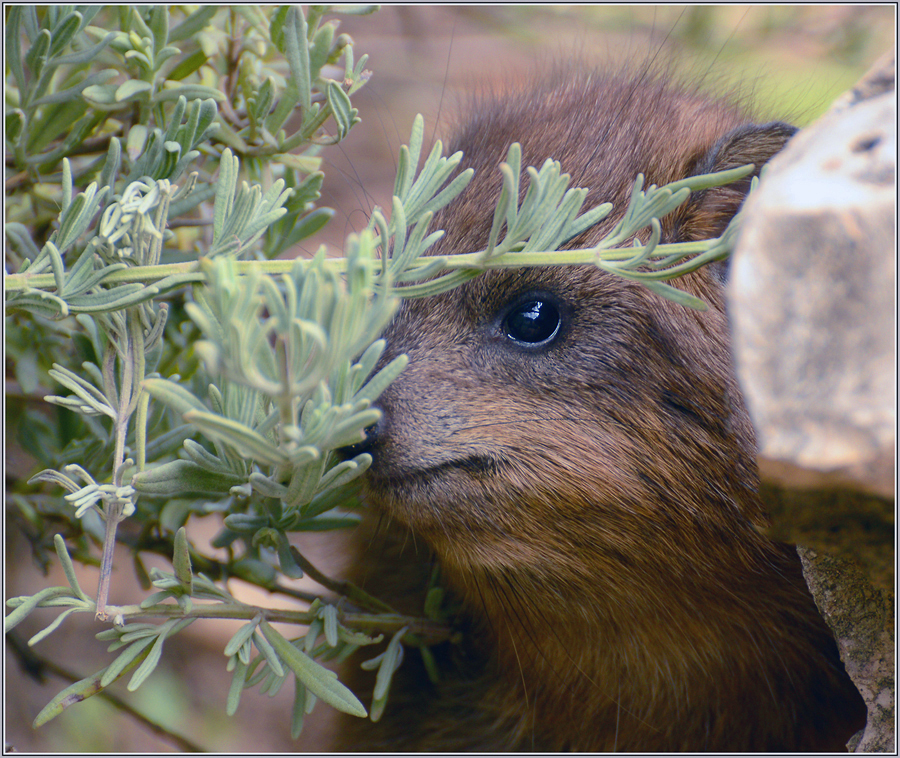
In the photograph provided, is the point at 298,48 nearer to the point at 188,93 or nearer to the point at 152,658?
the point at 188,93

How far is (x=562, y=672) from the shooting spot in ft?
4.85

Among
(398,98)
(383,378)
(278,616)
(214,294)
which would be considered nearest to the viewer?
(214,294)

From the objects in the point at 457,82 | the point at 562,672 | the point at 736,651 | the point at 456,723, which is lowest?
the point at 456,723

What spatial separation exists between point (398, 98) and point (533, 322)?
279cm

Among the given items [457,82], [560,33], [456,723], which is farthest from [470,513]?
[457,82]

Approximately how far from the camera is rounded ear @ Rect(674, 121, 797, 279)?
1211 mm

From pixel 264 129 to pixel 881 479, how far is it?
991 mm

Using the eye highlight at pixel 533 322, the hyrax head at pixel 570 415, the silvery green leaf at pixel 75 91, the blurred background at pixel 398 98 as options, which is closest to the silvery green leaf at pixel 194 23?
the silvery green leaf at pixel 75 91

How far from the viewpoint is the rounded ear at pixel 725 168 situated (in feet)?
3.97

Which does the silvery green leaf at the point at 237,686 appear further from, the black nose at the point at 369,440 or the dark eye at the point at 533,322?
the dark eye at the point at 533,322

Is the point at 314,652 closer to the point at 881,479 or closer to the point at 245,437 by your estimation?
the point at 245,437

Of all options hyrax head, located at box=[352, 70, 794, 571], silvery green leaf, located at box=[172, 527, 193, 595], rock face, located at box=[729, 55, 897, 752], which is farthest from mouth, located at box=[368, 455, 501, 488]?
rock face, located at box=[729, 55, 897, 752]

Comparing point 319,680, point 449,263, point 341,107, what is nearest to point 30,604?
point 319,680

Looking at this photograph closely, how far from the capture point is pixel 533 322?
4.00 feet
